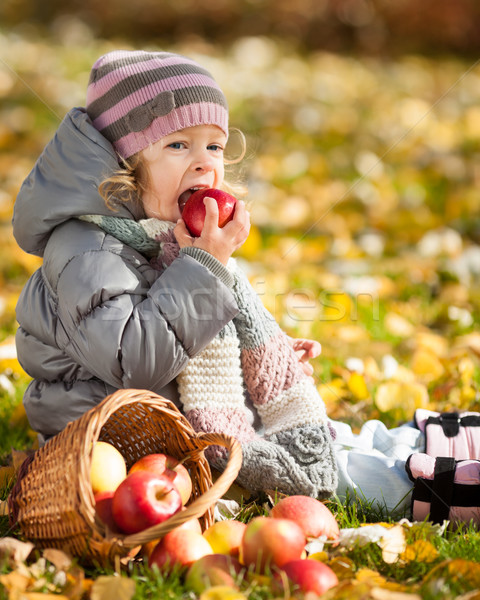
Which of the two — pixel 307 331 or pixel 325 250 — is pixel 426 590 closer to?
pixel 307 331

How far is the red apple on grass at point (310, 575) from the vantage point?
1611 mm

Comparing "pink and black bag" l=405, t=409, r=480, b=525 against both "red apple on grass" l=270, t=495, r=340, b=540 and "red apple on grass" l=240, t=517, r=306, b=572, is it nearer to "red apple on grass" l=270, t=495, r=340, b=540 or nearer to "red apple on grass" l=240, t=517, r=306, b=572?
"red apple on grass" l=270, t=495, r=340, b=540

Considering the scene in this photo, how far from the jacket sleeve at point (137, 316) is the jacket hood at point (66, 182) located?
0.57ft

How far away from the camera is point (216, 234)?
2121 mm

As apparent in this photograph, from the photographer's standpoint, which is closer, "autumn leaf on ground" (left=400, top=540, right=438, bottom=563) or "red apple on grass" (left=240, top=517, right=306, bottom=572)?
"red apple on grass" (left=240, top=517, right=306, bottom=572)

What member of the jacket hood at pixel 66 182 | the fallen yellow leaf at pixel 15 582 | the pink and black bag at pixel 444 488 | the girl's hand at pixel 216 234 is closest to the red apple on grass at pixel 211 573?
the fallen yellow leaf at pixel 15 582

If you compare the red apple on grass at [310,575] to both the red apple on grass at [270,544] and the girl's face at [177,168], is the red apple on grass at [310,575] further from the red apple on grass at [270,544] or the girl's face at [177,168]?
the girl's face at [177,168]

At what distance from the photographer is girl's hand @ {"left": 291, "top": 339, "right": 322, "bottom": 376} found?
2508mm

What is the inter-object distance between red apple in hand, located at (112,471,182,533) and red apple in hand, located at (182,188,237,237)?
760 mm

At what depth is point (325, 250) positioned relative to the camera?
4.77 metres

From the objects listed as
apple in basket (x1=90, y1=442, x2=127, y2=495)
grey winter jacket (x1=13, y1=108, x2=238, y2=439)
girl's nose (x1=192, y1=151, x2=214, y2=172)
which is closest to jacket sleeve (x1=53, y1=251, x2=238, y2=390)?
grey winter jacket (x1=13, y1=108, x2=238, y2=439)

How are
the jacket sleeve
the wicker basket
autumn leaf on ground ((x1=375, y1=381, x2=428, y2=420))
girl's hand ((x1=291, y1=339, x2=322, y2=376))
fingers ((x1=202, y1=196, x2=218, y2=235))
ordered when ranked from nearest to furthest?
the wicker basket < the jacket sleeve < fingers ((x1=202, y1=196, x2=218, y2=235)) < girl's hand ((x1=291, y1=339, x2=322, y2=376)) < autumn leaf on ground ((x1=375, y1=381, x2=428, y2=420))

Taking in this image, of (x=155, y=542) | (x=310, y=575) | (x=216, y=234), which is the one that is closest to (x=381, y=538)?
(x=310, y=575)

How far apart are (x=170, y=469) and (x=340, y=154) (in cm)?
460
